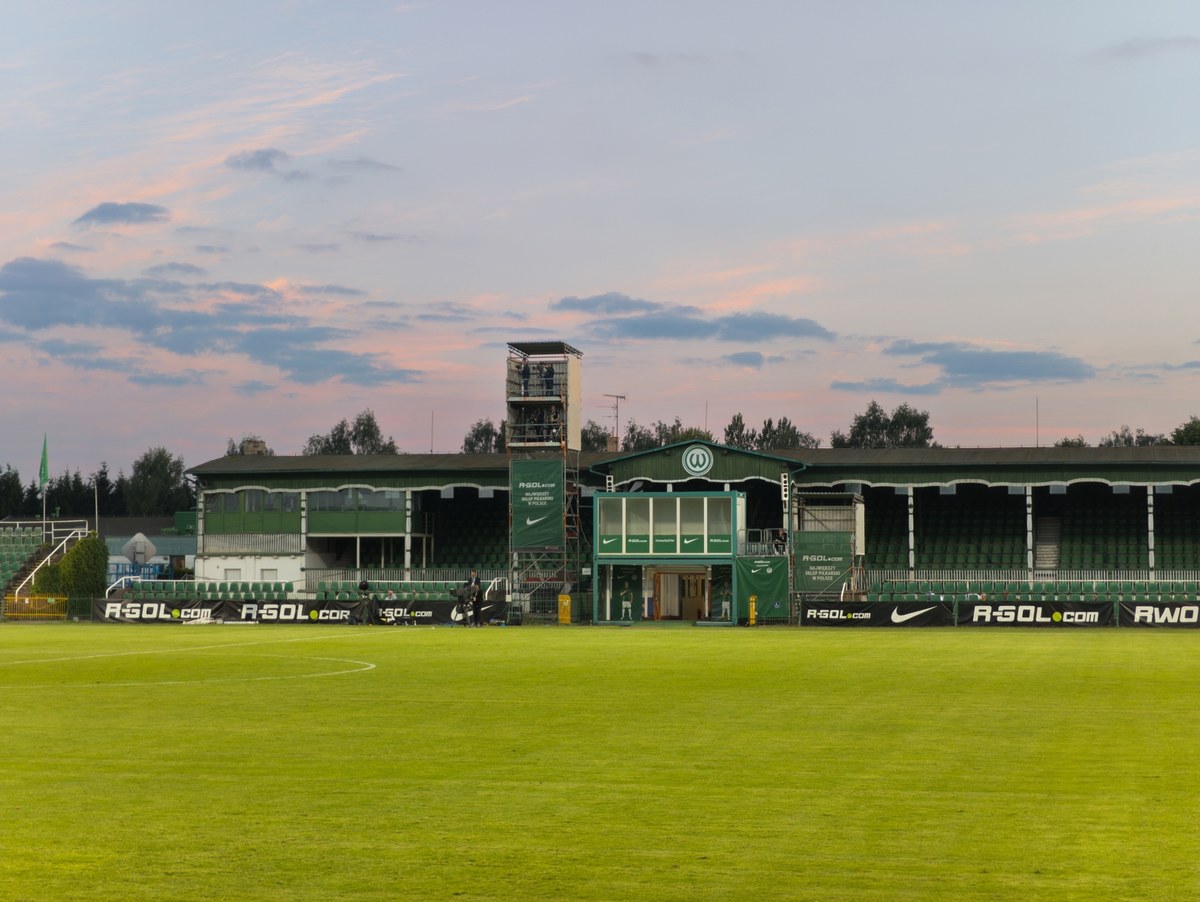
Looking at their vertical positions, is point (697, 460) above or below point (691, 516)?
above

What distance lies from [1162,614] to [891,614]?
11010 mm

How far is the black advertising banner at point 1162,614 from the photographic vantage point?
5897cm

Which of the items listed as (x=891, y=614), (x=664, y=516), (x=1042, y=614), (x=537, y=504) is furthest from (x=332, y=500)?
(x=1042, y=614)

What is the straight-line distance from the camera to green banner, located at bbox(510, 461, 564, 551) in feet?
246

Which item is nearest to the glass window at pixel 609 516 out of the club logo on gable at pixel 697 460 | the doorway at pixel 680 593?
the doorway at pixel 680 593

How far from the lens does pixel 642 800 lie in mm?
13078

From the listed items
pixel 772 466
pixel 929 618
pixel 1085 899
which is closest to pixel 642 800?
pixel 1085 899

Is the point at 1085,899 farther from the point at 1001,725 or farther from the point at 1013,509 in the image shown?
the point at 1013,509

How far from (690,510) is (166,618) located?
26.1m

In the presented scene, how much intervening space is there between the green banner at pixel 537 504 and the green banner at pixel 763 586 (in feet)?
35.5

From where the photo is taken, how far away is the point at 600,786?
13.9m

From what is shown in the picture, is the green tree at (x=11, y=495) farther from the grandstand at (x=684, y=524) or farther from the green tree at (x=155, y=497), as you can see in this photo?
the grandstand at (x=684, y=524)

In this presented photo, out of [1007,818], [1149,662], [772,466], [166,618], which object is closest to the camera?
[1007,818]

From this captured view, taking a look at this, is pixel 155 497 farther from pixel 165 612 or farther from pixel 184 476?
pixel 165 612
